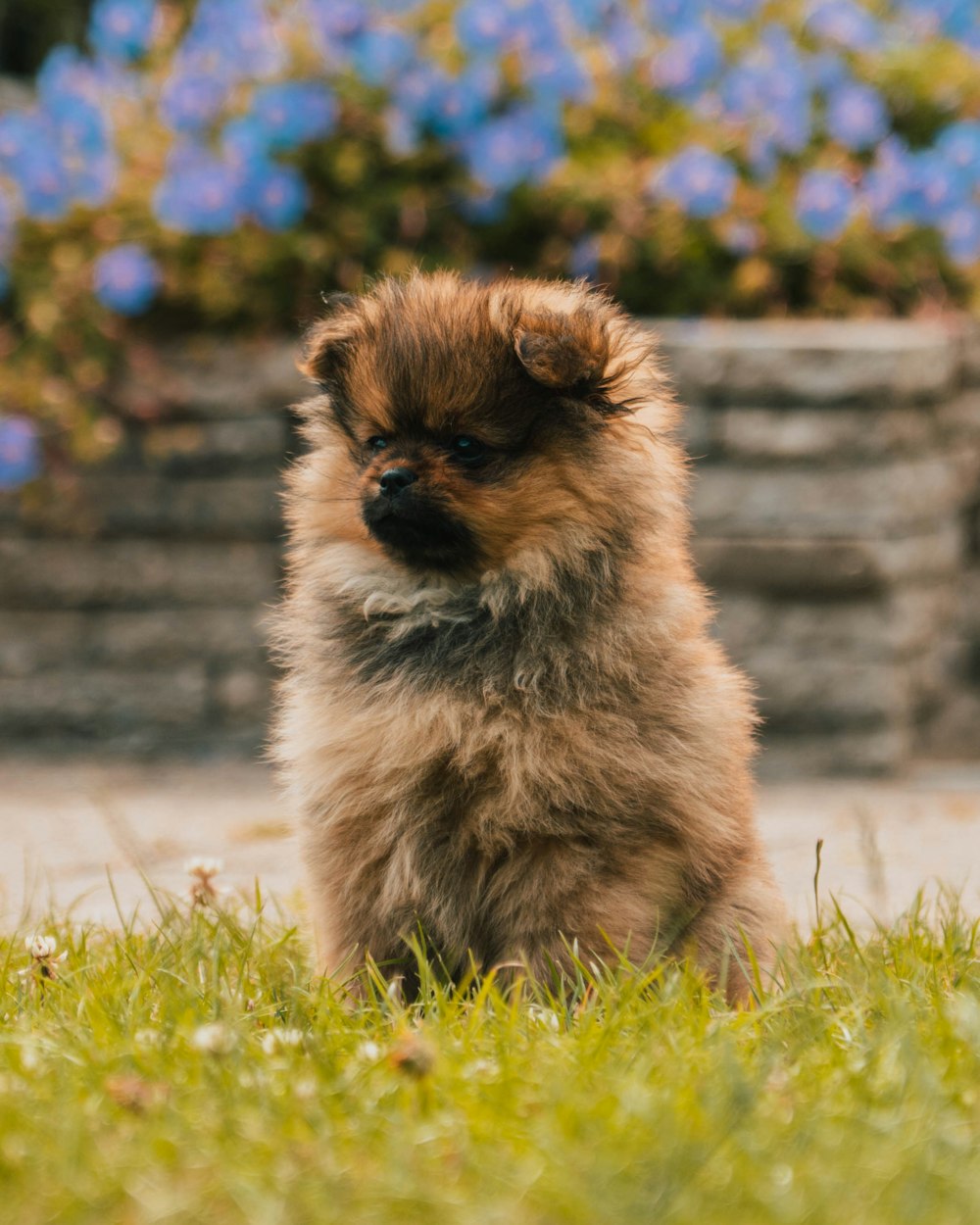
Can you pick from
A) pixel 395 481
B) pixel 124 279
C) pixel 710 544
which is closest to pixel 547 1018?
pixel 395 481

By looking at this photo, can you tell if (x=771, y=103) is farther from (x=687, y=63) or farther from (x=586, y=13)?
(x=586, y=13)

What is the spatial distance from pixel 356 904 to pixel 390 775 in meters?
0.25

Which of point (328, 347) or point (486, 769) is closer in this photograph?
point (486, 769)

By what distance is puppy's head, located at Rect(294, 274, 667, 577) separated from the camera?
2582mm

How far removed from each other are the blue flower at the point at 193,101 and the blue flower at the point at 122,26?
720mm

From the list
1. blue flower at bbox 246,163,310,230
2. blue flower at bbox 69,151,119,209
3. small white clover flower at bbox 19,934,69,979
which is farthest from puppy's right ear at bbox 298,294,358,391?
blue flower at bbox 69,151,119,209

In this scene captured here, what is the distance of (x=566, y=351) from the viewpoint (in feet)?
8.36

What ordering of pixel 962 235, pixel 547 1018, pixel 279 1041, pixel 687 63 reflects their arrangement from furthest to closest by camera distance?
pixel 687 63 → pixel 962 235 → pixel 547 1018 → pixel 279 1041

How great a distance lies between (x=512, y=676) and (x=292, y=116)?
319cm

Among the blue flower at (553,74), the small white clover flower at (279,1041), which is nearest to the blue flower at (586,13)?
the blue flower at (553,74)

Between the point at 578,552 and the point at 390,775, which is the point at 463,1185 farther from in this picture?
the point at 578,552

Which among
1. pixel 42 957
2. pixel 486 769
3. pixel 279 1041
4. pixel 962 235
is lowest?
A: pixel 42 957

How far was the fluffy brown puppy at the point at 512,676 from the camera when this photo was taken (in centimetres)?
248

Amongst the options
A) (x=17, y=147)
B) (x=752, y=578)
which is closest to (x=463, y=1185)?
(x=752, y=578)
